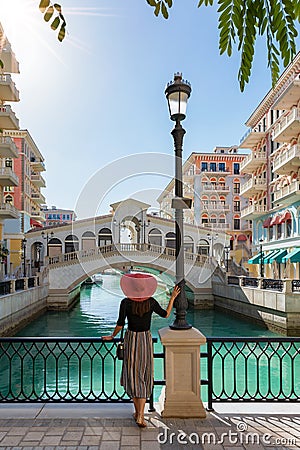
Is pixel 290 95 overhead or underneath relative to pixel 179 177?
overhead

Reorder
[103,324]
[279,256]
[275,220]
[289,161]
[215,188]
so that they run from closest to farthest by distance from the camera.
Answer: [103,324] → [289,161] → [279,256] → [275,220] → [215,188]

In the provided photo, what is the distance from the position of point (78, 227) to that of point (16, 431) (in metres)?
36.4

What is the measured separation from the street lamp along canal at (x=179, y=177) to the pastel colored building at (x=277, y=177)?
16.1m

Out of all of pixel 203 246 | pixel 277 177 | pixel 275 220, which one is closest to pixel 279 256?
pixel 275 220

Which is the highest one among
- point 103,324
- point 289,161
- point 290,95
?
point 290,95

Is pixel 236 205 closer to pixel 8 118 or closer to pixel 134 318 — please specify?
pixel 8 118

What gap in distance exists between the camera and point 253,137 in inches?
1303

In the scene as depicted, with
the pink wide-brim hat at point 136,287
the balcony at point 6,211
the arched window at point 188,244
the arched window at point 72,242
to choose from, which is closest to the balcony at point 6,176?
the balcony at point 6,211

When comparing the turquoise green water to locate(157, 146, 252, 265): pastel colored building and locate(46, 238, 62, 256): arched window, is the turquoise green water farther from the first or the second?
locate(157, 146, 252, 265): pastel colored building

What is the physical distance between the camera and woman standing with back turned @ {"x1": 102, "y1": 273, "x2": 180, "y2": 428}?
431cm

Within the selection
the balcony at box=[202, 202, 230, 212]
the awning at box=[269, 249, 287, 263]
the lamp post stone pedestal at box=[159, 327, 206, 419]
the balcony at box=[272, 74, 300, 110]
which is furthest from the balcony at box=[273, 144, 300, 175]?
the balcony at box=[202, 202, 230, 212]

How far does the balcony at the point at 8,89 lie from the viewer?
20844 mm

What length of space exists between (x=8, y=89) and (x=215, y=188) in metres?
31.9

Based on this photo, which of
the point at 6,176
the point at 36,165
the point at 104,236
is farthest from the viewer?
the point at 36,165
